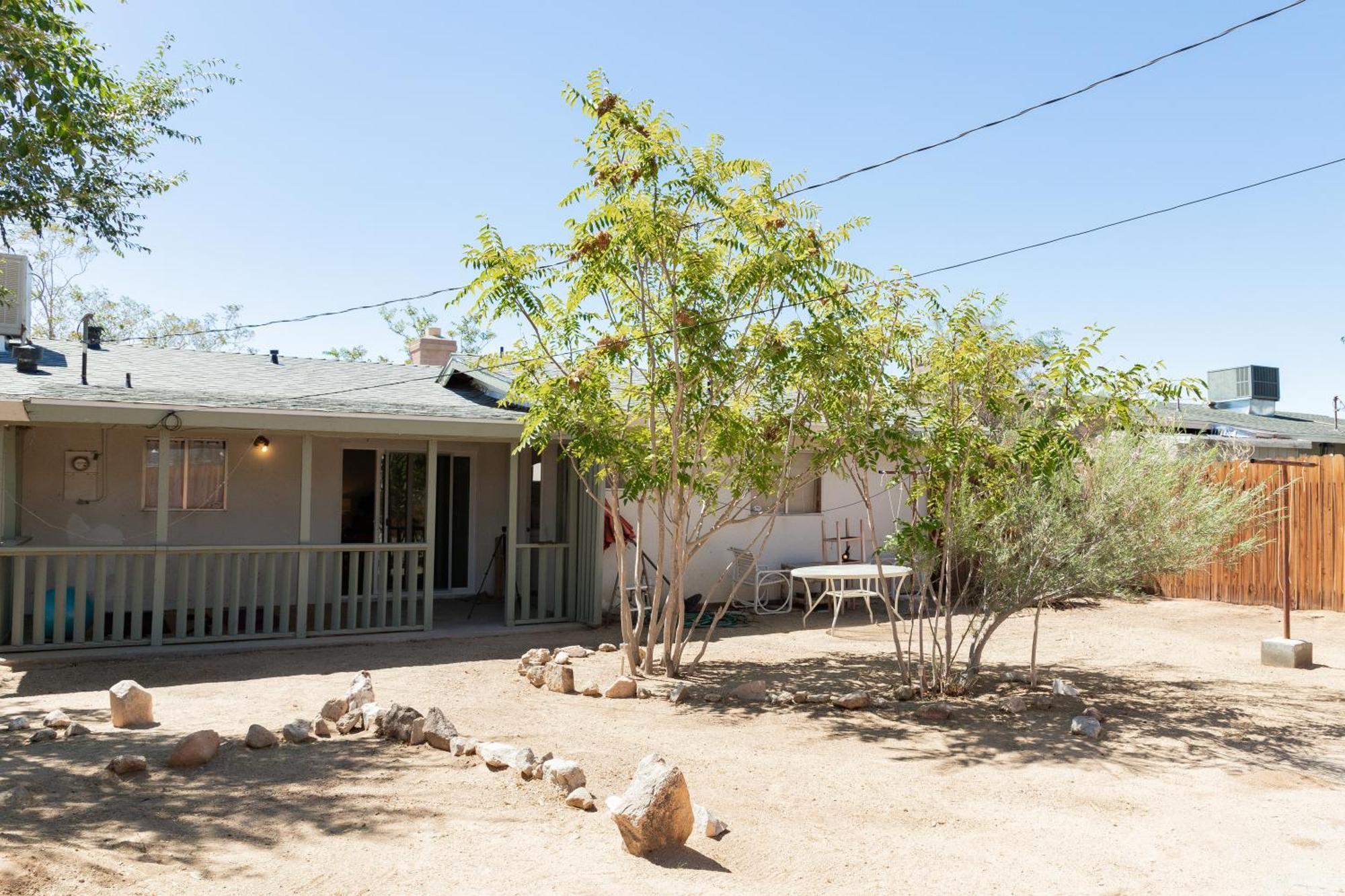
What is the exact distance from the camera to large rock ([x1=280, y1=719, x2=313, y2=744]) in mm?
5426

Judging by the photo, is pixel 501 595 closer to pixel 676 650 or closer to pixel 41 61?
pixel 676 650

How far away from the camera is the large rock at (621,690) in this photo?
7.15 meters

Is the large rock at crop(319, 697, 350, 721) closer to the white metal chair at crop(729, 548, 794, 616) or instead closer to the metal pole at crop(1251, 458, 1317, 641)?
the white metal chair at crop(729, 548, 794, 616)

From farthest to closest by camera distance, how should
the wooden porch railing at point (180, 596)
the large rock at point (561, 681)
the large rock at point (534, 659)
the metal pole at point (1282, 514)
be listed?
the metal pole at point (1282, 514) < the wooden porch railing at point (180, 596) < the large rock at point (534, 659) < the large rock at point (561, 681)

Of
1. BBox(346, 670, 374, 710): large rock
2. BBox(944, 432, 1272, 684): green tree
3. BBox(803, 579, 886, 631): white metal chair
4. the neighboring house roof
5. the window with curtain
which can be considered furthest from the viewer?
the neighboring house roof

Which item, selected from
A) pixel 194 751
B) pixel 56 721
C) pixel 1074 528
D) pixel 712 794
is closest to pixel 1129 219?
pixel 1074 528

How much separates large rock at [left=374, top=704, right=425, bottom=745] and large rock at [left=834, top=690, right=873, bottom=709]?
3.04m

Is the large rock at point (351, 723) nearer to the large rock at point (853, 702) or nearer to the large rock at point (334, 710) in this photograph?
the large rock at point (334, 710)

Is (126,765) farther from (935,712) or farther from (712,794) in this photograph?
(935,712)

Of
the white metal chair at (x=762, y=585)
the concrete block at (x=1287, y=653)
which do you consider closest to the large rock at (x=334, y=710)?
the white metal chair at (x=762, y=585)

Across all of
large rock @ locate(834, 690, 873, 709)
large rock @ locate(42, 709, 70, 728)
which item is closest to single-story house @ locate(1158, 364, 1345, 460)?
large rock @ locate(834, 690, 873, 709)

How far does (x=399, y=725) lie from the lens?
5562 mm

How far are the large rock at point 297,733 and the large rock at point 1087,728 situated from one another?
15.6ft

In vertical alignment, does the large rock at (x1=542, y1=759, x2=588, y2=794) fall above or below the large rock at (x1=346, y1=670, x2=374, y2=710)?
below
